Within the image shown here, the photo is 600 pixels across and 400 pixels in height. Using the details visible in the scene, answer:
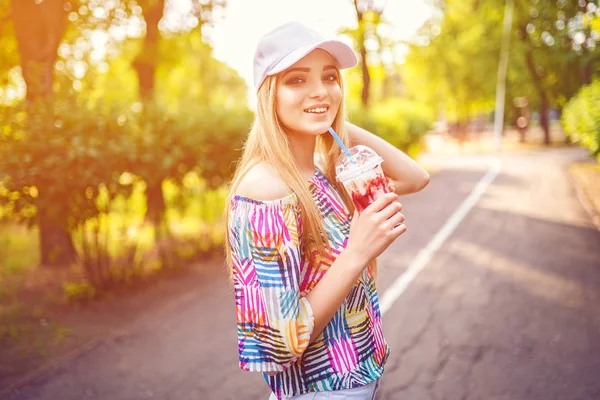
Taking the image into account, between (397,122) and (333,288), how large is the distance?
712 inches

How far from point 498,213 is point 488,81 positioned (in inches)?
1013

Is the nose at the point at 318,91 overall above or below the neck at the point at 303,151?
above

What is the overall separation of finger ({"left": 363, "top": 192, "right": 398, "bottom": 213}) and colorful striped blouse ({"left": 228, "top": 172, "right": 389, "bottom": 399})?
178 mm

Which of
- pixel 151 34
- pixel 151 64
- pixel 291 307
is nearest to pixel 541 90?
pixel 151 64

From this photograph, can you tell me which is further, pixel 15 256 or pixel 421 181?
pixel 15 256

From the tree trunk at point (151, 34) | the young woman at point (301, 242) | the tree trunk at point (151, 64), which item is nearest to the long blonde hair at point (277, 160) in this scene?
the young woman at point (301, 242)

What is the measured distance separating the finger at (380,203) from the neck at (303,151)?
0.31 meters

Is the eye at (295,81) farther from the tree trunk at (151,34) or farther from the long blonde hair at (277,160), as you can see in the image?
the tree trunk at (151,34)

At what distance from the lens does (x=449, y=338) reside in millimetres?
4637

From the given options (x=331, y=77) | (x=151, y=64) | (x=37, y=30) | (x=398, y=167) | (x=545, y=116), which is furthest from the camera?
(x=545, y=116)

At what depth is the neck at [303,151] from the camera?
1.67m

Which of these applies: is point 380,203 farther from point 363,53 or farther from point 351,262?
point 363,53

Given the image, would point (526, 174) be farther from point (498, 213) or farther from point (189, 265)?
point (189, 265)

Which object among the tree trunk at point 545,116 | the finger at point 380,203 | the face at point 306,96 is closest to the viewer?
the finger at point 380,203
